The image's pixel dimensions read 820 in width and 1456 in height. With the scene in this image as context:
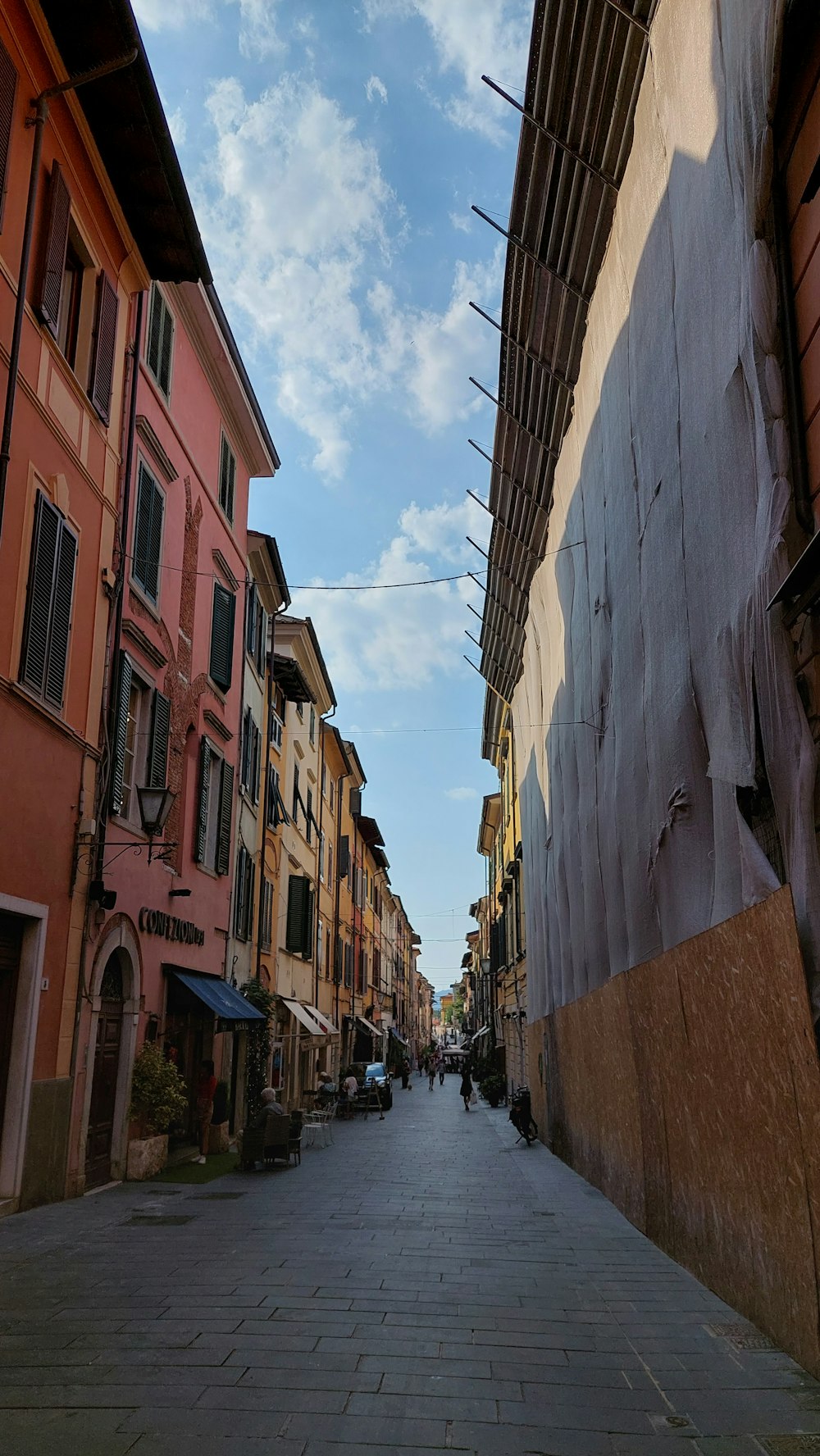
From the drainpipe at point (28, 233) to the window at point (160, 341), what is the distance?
4.60 meters

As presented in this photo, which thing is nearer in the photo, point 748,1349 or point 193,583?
point 748,1349

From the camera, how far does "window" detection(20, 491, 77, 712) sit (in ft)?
36.2

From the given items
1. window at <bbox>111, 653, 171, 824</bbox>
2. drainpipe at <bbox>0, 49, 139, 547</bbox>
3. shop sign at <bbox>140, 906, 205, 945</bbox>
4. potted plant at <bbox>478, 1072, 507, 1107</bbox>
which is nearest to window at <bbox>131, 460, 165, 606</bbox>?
window at <bbox>111, 653, 171, 824</bbox>

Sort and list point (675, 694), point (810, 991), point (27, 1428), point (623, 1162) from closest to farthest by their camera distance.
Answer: point (27, 1428), point (810, 991), point (675, 694), point (623, 1162)

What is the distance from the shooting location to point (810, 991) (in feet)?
19.0

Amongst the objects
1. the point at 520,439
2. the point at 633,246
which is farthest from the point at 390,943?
the point at 633,246

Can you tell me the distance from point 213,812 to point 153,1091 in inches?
250

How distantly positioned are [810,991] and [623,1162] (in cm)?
722

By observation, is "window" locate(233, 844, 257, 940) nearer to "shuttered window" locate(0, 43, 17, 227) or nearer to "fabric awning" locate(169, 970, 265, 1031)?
"fabric awning" locate(169, 970, 265, 1031)

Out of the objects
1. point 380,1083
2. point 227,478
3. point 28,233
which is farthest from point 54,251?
point 380,1083

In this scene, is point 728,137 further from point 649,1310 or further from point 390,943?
point 390,943

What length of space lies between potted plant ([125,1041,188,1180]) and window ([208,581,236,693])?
7297 millimetres

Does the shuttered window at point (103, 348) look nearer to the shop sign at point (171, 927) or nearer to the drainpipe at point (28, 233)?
the drainpipe at point (28, 233)

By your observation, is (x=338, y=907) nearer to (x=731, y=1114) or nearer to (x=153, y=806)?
(x=153, y=806)
